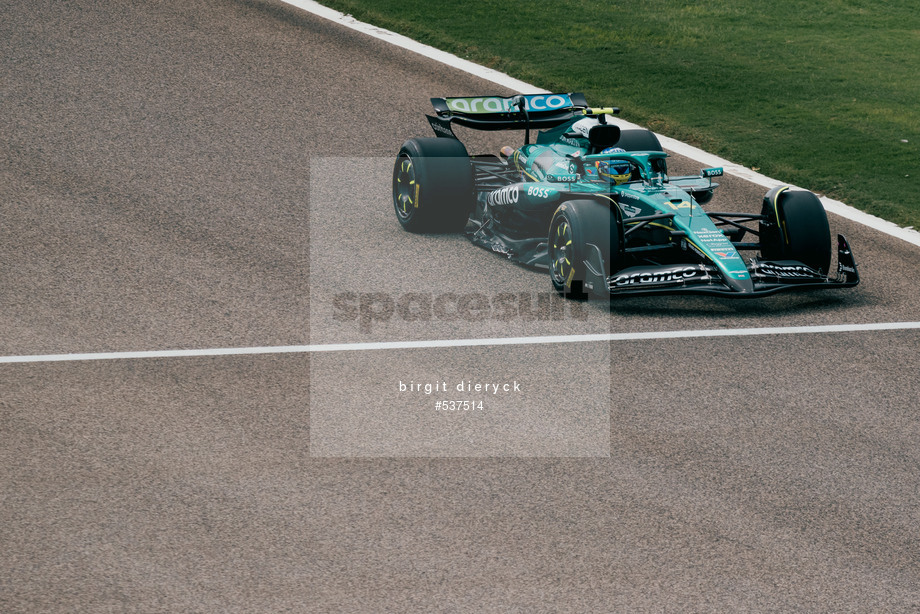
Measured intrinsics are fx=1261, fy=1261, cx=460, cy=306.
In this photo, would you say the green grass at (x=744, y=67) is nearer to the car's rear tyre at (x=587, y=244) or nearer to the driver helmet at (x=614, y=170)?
the driver helmet at (x=614, y=170)

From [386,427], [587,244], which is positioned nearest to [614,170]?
[587,244]

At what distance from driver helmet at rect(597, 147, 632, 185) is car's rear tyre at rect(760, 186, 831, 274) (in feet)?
4.08

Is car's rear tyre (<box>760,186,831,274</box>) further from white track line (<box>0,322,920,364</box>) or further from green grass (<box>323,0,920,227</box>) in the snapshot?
green grass (<box>323,0,920,227</box>)

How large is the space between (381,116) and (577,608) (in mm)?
10253

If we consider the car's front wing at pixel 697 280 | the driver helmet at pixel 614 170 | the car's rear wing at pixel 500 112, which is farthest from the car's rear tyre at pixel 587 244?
the car's rear wing at pixel 500 112

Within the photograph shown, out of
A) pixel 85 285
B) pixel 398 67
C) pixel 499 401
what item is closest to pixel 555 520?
pixel 499 401

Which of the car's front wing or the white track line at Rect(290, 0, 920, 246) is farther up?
the white track line at Rect(290, 0, 920, 246)

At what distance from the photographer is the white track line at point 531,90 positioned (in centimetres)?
1268

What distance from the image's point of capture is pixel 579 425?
8.15 m

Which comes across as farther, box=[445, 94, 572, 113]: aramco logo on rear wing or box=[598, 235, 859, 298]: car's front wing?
box=[445, 94, 572, 113]: aramco logo on rear wing

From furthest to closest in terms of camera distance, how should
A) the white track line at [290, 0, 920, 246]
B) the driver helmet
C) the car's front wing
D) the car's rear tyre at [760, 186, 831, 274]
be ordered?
→ the white track line at [290, 0, 920, 246]
the driver helmet
the car's rear tyre at [760, 186, 831, 274]
the car's front wing

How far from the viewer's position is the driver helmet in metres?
11.0

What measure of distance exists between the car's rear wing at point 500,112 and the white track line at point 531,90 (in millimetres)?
2496

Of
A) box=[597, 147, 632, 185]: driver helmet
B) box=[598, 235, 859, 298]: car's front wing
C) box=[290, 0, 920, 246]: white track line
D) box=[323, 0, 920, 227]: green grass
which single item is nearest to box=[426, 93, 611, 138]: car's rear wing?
box=[597, 147, 632, 185]: driver helmet
